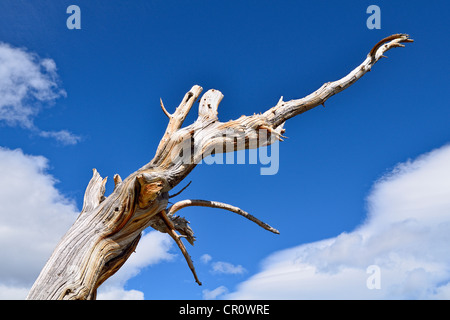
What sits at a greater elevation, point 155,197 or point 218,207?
point 218,207

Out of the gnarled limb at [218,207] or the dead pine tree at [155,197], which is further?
the gnarled limb at [218,207]

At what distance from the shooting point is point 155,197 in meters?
4.26

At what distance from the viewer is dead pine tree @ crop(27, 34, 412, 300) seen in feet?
13.0

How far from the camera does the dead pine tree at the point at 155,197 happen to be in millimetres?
3975

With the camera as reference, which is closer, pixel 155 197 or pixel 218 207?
pixel 155 197

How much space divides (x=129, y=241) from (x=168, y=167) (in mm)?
993

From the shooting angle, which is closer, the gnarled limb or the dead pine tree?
A: the dead pine tree

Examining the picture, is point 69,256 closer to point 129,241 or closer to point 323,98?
point 129,241
